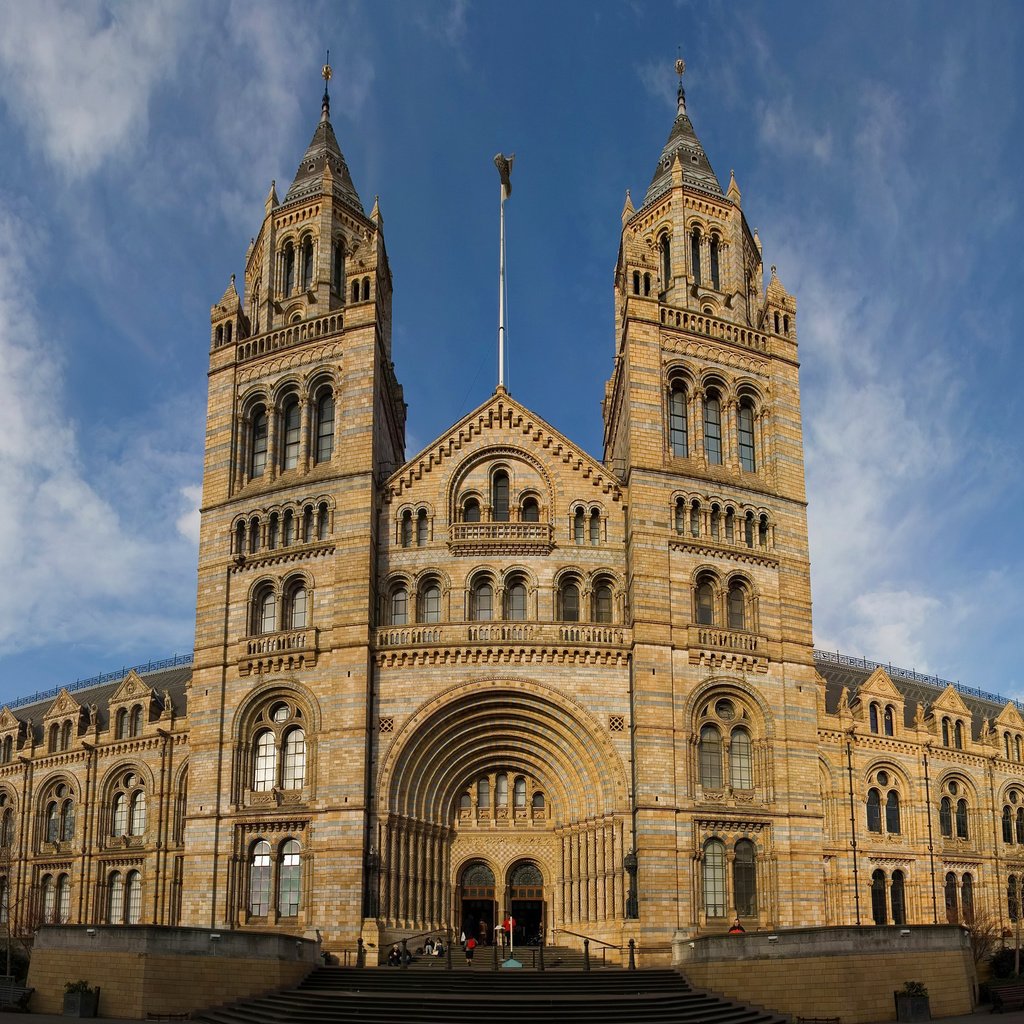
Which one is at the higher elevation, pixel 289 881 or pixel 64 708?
pixel 64 708

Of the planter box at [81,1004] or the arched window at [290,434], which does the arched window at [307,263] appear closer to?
the arched window at [290,434]

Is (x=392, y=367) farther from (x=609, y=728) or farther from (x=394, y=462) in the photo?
(x=609, y=728)

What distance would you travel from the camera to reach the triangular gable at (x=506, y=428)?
1864 inches

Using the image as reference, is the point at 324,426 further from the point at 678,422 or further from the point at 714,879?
the point at 714,879

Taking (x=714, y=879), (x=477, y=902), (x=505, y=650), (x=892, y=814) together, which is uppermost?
(x=505, y=650)

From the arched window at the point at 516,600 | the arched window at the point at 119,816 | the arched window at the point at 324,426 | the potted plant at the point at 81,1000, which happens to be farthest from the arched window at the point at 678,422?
the arched window at the point at 119,816

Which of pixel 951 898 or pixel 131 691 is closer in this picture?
pixel 951 898

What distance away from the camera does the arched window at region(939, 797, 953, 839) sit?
58969 millimetres

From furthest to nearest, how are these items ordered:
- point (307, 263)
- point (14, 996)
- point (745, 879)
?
point (307, 263) < point (745, 879) < point (14, 996)

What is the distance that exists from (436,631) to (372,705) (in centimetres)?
355

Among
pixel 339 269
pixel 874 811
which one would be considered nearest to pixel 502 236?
pixel 339 269

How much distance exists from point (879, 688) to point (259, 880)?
31.4m

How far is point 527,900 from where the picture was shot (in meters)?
45.0

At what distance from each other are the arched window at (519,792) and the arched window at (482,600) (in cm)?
632
